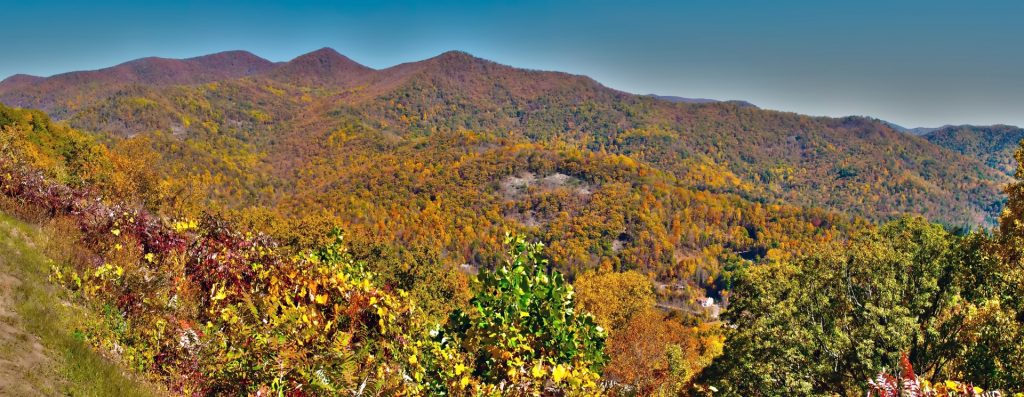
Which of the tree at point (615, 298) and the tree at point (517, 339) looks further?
the tree at point (615, 298)

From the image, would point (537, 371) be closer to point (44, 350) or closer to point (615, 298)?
point (44, 350)

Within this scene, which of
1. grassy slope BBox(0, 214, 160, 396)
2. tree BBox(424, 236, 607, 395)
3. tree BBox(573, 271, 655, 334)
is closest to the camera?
tree BBox(424, 236, 607, 395)

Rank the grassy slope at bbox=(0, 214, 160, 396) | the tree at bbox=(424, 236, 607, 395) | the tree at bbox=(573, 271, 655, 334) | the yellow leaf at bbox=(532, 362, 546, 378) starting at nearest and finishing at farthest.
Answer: the yellow leaf at bbox=(532, 362, 546, 378)
the tree at bbox=(424, 236, 607, 395)
the grassy slope at bbox=(0, 214, 160, 396)
the tree at bbox=(573, 271, 655, 334)

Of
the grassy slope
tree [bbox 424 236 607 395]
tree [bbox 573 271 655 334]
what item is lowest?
tree [bbox 573 271 655 334]

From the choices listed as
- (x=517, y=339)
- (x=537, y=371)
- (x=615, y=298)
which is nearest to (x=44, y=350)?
(x=517, y=339)

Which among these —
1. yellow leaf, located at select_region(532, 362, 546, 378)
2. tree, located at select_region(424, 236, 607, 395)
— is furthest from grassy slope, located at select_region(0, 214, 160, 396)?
yellow leaf, located at select_region(532, 362, 546, 378)

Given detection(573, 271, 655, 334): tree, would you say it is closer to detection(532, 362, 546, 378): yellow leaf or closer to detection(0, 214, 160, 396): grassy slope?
detection(0, 214, 160, 396): grassy slope

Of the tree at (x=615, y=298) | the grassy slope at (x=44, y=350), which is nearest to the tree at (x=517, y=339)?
the grassy slope at (x=44, y=350)

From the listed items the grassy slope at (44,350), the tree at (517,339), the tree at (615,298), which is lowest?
the tree at (615,298)

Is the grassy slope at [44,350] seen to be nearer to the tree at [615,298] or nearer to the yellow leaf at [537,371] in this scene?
the yellow leaf at [537,371]
